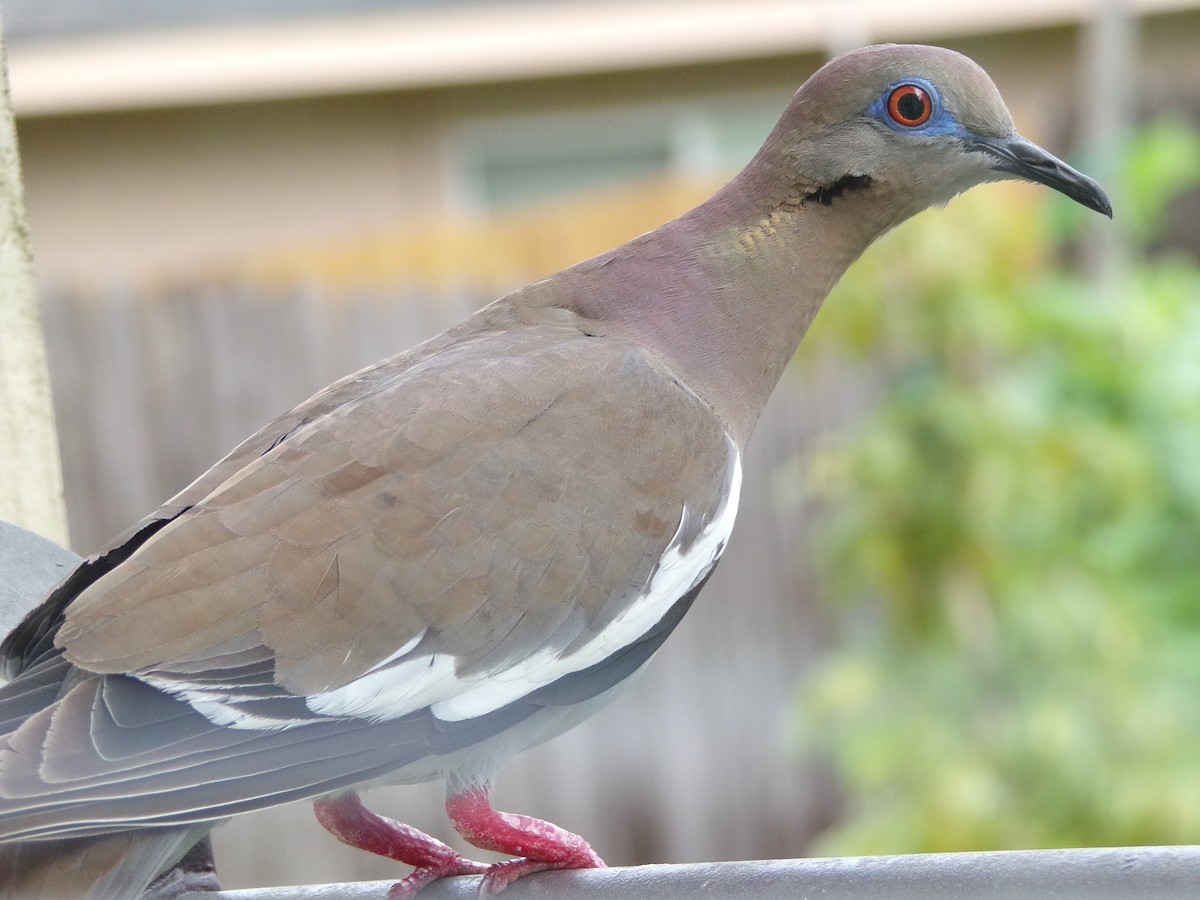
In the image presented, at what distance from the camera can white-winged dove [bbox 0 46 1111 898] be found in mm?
1697

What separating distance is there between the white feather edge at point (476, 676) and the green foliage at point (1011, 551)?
2.11 m

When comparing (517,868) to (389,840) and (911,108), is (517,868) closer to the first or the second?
(389,840)

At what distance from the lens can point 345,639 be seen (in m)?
1.82

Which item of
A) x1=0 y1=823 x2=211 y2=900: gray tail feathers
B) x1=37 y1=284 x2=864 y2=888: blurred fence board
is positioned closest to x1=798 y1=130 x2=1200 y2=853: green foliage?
x1=37 y1=284 x2=864 y2=888: blurred fence board

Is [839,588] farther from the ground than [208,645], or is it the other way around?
[208,645]

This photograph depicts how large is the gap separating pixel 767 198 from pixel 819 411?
3.72m

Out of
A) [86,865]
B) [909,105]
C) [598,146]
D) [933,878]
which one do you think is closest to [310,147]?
[598,146]

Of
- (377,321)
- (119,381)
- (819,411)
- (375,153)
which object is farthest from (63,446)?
(375,153)

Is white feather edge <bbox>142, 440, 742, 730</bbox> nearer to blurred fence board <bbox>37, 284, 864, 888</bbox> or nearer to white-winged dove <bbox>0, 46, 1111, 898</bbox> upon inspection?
white-winged dove <bbox>0, 46, 1111, 898</bbox>

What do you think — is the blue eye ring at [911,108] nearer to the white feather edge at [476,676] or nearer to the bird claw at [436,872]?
the white feather edge at [476,676]

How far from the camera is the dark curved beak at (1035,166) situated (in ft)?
7.49

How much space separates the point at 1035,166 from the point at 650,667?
3.75 m

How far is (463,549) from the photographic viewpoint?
1.88 metres

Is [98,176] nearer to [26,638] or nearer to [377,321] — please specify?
[377,321]
